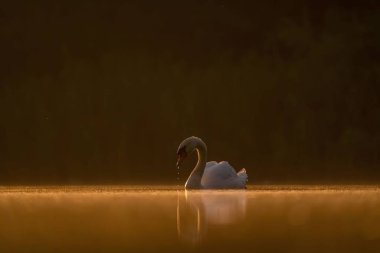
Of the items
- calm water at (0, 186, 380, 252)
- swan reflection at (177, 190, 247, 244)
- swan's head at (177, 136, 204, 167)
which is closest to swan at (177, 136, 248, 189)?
swan's head at (177, 136, 204, 167)

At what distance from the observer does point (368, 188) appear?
55.6 feet

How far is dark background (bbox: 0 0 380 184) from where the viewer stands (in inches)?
1180

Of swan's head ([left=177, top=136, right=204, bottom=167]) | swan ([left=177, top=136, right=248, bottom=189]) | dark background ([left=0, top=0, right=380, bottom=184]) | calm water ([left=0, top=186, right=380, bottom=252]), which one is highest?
dark background ([left=0, top=0, right=380, bottom=184])

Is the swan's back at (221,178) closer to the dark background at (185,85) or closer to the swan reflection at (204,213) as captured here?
the swan reflection at (204,213)

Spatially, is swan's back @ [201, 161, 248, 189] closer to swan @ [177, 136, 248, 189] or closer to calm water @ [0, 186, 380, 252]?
swan @ [177, 136, 248, 189]

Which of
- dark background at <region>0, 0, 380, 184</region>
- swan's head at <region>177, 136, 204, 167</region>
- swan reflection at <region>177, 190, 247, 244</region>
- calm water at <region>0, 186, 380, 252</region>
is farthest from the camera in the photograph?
dark background at <region>0, 0, 380, 184</region>

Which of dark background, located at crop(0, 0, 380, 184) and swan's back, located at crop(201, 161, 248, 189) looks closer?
swan's back, located at crop(201, 161, 248, 189)

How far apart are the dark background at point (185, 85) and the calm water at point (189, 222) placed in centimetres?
1135

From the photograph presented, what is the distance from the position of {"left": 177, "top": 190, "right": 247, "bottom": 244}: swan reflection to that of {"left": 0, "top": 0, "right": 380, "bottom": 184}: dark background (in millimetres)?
11304

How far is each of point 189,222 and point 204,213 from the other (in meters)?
1.27

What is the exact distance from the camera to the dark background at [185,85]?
98.4 ft

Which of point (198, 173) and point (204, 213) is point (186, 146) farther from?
point (204, 213)

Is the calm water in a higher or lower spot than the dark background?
lower

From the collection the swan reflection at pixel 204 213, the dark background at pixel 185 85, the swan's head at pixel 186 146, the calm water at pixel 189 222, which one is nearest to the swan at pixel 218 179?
the swan's head at pixel 186 146
